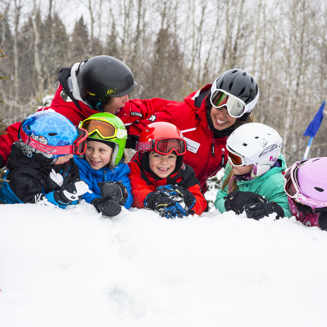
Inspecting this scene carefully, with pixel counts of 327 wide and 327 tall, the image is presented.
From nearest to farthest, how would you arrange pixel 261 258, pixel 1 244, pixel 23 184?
pixel 1 244 < pixel 261 258 < pixel 23 184

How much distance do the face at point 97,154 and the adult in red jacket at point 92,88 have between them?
1.68 feet

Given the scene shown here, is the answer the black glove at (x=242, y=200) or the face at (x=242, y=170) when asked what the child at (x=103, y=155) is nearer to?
Result: the black glove at (x=242, y=200)

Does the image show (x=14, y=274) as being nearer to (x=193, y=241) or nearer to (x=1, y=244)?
(x=1, y=244)

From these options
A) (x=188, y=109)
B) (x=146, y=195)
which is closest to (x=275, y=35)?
(x=188, y=109)

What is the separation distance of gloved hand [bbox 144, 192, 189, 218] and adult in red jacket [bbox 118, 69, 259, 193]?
114 centimetres

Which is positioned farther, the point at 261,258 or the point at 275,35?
the point at 275,35

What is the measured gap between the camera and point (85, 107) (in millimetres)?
3496

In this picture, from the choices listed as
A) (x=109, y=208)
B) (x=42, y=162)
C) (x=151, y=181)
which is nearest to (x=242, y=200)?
(x=151, y=181)

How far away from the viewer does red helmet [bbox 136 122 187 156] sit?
3.30 meters

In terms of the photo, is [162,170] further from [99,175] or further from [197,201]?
[99,175]

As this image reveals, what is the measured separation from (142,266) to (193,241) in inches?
17.0

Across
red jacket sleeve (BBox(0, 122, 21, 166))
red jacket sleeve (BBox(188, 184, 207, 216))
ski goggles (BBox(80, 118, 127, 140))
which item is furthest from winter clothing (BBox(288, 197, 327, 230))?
red jacket sleeve (BBox(0, 122, 21, 166))

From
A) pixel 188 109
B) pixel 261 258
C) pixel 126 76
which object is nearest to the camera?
pixel 261 258

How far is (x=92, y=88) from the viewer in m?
3.34
